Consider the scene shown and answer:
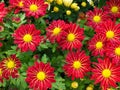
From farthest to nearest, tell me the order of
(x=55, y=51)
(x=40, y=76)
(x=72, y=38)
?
(x=55, y=51) → (x=72, y=38) → (x=40, y=76)

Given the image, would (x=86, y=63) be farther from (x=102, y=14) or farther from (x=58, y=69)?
(x=102, y=14)

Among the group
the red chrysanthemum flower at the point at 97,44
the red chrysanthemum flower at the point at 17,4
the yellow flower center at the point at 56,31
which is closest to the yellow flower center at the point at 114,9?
the red chrysanthemum flower at the point at 97,44

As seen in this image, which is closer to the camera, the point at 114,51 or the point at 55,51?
the point at 114,51

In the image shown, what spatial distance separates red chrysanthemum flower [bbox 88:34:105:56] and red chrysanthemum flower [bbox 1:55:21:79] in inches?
15.4

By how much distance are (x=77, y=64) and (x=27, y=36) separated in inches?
11.7

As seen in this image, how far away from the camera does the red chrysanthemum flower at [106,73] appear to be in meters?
2.02

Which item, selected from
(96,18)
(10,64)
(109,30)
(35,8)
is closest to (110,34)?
(109,30)

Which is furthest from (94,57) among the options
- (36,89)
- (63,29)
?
(36,89)

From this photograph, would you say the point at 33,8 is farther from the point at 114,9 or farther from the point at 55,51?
the point at 114,9

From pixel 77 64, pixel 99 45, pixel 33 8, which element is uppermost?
pixel 33 8

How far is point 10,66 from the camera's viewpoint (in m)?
2.10

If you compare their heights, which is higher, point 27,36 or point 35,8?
point 35,8

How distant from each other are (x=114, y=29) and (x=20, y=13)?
0.54 metres

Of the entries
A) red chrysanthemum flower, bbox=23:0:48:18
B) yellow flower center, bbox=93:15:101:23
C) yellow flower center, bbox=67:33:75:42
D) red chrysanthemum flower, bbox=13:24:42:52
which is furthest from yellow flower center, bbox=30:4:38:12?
yellow flower center, bbox=93:15:101:23
